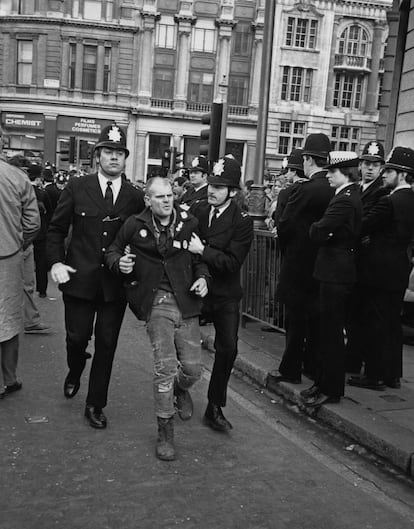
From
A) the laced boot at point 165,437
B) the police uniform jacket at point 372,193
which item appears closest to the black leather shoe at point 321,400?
the laced boot at point 165,437

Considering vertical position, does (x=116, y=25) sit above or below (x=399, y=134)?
above

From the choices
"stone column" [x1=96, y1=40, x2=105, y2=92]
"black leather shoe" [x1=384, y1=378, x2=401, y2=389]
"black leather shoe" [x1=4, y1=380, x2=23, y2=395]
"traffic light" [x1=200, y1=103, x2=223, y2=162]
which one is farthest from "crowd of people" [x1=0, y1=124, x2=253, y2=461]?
"stone column" [x1=96, y1=40, x2=105, y2=92]

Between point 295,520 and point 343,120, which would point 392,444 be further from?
point 343,120

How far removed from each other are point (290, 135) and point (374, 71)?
7653mm

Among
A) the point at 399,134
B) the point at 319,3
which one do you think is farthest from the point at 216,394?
A: the point at 319,3

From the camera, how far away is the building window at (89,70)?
4088cm

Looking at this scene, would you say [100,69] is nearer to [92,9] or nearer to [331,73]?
A: [92,9]

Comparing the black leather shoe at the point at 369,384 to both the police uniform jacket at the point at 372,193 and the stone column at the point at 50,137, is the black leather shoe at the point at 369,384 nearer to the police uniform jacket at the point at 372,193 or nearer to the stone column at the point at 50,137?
the police uniform jacket at the point at 372,193

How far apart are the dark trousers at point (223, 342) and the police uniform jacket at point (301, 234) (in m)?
1.03

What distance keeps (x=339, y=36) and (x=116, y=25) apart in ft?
50.7

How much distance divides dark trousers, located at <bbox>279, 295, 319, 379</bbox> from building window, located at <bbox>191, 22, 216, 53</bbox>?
39.7 meters

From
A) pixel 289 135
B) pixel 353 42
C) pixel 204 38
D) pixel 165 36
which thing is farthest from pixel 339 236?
pixel 353 42

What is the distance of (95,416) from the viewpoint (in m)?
4.62

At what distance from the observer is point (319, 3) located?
137 ft
